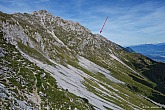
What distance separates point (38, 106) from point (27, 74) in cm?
1075

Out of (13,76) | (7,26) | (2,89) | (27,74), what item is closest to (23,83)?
(13,76)

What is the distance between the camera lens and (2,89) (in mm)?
28062

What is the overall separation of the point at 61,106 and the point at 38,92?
5.92 metres

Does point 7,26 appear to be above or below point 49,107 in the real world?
above

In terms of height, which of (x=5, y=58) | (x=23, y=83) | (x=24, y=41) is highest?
(x=24, y=41)

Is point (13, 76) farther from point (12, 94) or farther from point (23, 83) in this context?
point (12, 94)

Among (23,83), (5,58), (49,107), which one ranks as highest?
(5,58)

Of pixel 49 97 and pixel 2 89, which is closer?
pixel 2 89

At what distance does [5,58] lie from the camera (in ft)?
139

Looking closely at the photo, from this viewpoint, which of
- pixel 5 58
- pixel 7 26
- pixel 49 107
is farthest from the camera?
pixel 7 26

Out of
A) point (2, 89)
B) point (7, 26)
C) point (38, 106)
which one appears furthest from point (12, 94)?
point (7, 26)

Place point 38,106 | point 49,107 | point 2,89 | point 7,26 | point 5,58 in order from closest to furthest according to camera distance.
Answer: point 2,89 < point 38,106 < point 49,107 < point 5,58 < point 7,26

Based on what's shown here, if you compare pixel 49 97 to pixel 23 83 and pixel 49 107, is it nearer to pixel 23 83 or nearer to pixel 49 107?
pixel 49 107

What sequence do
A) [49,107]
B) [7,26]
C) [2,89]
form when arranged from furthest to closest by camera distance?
[7,26], [49,107], [2,89]
